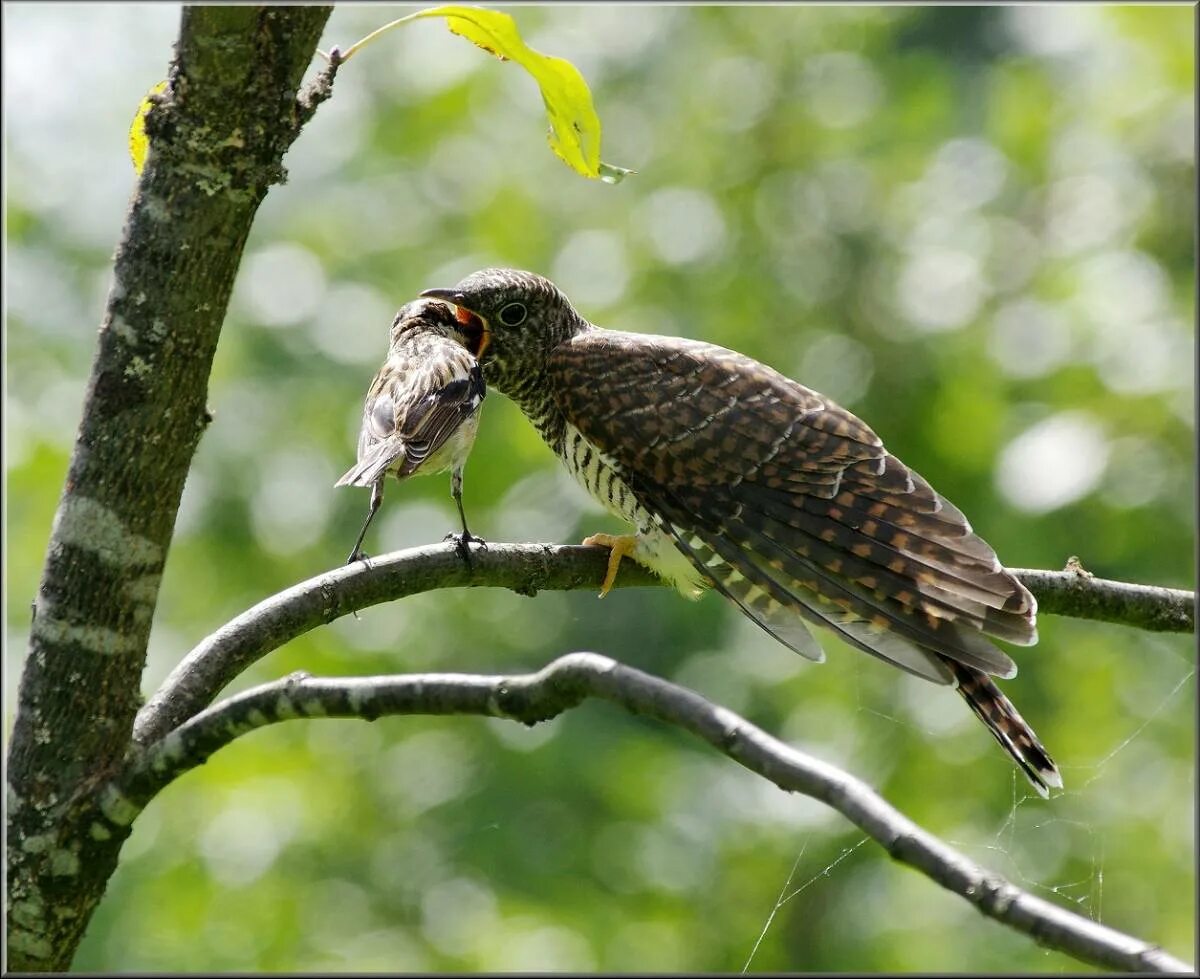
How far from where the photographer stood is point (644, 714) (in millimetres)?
1715

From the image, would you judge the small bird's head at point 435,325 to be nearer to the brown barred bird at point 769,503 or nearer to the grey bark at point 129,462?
the brown barred bird at point 769,503

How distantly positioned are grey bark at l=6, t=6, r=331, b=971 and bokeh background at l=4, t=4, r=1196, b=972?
3.69 meters

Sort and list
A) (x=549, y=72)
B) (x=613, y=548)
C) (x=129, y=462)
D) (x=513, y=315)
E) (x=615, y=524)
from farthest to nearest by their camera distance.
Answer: (x=615, y=524) → (x=513, y=315) → (x=613, y=548) → (x=549, y=72) → (x=129, y=462)

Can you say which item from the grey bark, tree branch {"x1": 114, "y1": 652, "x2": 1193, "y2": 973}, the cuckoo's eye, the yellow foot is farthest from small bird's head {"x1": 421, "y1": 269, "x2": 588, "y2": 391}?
tree branch {"x1": 114, "y1": 652, "x2": 1193, "y2": 973}

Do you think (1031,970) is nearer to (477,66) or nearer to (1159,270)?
(1159,270)

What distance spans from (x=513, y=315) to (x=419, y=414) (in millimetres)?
634

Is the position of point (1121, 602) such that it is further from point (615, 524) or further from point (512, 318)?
point (615, 524)

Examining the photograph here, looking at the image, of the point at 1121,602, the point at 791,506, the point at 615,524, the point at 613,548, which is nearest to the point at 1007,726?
the point at 1121,602

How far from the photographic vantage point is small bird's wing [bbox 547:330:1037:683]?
3.00 m

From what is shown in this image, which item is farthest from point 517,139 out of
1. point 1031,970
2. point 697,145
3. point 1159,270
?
point 1031,970

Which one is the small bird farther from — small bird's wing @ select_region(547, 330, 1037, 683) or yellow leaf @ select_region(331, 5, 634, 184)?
yellow leaf @ select_region(331, 5, 634, 184)

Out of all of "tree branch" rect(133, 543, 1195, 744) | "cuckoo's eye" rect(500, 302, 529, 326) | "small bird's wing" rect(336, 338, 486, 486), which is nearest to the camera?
"tree branch" rect(133, 543, 1195, 744)

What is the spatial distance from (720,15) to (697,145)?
1.04 metres

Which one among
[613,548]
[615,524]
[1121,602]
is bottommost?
[615,524]
